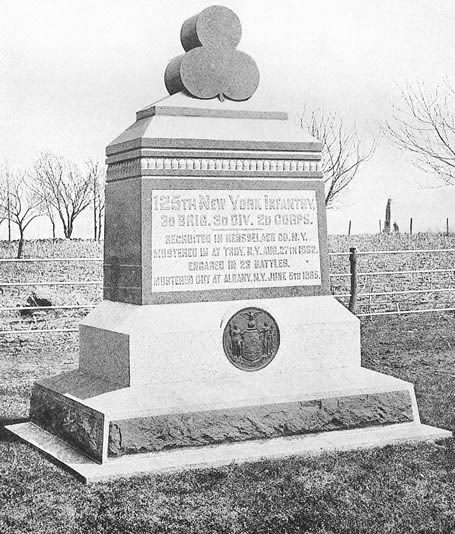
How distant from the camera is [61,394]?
6473 mm

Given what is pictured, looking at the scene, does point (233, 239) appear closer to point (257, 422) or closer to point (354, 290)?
point (257, 422)

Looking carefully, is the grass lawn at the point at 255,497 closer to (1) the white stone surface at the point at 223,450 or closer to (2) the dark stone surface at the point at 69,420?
(1) the white stone surface at the point at 223,450

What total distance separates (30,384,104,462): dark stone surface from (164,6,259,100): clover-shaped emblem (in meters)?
2.37

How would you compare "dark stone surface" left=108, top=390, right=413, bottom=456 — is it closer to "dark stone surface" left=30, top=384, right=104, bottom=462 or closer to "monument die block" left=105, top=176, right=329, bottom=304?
"dark stone surface" left=30, top=384, right=104, bottom=462

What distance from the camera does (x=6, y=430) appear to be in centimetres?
701

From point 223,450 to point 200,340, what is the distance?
757mm

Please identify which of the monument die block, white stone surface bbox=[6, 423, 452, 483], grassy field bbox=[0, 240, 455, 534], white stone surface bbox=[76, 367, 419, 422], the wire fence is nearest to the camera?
grassy field bbox=[0, 240, 455, 534]

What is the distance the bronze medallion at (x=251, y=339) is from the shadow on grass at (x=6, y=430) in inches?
67.3

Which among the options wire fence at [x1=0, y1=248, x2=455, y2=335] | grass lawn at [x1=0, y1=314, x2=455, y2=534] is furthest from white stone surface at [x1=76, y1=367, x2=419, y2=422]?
wire fence at [x1=0, y1=248, x2=455, y2=335]

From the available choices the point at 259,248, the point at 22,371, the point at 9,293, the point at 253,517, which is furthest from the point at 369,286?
the point at 253,517

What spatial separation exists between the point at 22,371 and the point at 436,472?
6.16 m

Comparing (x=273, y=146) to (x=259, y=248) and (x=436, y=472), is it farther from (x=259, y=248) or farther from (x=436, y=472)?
(x=436, y=472)

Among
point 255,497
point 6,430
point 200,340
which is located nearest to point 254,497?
point 255,497

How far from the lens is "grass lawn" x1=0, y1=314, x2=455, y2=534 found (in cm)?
482
